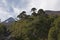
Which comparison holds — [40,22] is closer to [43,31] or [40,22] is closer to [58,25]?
[43,31]

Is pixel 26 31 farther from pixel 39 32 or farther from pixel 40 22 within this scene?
pixel 40 22

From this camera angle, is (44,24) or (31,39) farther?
(44,24)

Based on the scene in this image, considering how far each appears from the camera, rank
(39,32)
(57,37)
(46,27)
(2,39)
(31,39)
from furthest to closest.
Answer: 1. (2,39)
2. (46,27)
3. (39,32)
4. (31,39)
5. (57,37)

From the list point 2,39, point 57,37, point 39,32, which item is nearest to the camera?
point 57,37

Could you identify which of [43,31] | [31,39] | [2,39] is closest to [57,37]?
[31,39]

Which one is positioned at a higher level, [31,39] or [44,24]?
[44,24]

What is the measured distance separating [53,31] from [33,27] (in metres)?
11.3

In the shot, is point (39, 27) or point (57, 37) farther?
point (39, 27)

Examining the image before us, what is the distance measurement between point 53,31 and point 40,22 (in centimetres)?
1517

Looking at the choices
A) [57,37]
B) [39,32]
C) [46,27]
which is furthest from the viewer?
[46,27]

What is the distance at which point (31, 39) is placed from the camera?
5375 centimetres

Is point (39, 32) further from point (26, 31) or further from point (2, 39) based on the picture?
point (2, 39)

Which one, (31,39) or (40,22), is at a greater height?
(40,22)

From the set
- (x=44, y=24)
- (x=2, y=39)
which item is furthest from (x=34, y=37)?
(x=2, y=39)
